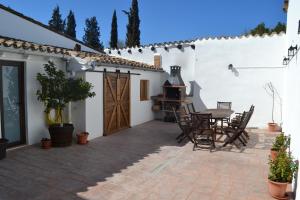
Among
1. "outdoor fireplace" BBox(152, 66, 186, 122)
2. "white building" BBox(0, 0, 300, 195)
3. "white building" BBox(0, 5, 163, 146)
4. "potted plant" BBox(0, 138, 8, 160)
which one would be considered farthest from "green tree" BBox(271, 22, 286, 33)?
"potted plant" BBox(0, 138, 8, 160)

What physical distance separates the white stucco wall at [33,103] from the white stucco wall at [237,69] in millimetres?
7066

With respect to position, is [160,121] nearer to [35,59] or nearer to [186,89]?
[186,89]

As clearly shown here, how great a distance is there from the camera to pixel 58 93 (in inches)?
287

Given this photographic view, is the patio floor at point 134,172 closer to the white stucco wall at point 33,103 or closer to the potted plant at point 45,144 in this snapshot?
the potted plant at point 45,144

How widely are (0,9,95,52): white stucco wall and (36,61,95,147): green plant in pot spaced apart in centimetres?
283

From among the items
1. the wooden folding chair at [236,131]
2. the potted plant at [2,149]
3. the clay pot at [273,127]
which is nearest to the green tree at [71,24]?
the clay pot at [273,127]

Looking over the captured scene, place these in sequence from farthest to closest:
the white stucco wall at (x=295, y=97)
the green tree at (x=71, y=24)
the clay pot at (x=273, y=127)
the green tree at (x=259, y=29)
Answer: the green tree at (x=71, y=24), the green tree at (x=259, y=29), the clay pot at (x=273, y=127), the white stucco wall at (x=295, y=97)

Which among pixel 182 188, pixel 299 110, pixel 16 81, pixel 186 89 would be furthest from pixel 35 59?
pixel 186 89

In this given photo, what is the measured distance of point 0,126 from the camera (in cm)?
666

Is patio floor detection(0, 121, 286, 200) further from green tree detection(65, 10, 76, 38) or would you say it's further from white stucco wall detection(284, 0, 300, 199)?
green tree detection(65, 10, 76, 38)

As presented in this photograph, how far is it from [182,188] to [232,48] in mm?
8399

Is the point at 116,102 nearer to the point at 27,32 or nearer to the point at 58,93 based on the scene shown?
the point at 58,93

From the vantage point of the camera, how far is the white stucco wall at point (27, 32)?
903cm

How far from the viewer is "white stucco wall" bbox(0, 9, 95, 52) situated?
9.03 meters
